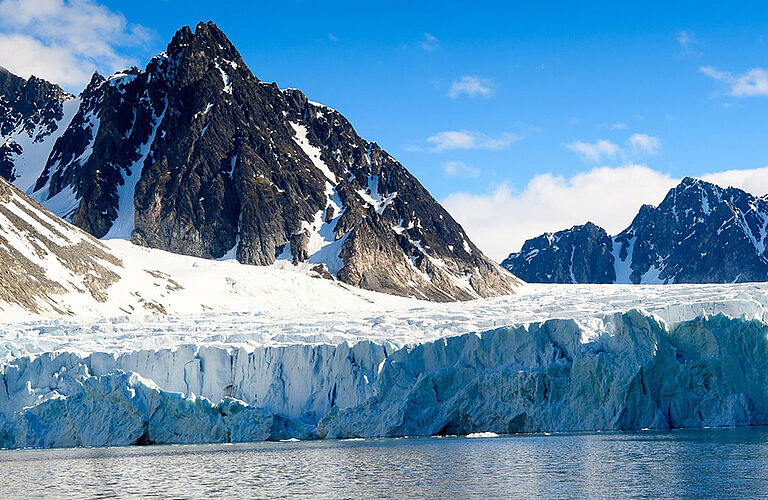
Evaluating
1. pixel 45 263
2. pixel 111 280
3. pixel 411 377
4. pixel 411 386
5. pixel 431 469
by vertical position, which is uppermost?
pixel 45 263

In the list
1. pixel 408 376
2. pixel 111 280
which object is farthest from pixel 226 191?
pixel 408 376

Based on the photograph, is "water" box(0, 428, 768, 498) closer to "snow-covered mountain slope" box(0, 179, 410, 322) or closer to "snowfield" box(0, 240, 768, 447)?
"snowfield" box(0, 240, 768, 447)

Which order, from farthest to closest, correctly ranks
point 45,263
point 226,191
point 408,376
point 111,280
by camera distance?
point 226,191
point 111,280
point 45,263
point 408,376

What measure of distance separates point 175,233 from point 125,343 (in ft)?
400

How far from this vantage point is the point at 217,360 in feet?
150

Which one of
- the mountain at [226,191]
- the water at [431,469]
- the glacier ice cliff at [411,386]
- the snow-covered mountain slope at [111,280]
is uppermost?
the mountain at [226,191]

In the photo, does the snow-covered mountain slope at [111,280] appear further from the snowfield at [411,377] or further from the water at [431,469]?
the water at [431,469]

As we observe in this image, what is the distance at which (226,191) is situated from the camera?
6919 inches

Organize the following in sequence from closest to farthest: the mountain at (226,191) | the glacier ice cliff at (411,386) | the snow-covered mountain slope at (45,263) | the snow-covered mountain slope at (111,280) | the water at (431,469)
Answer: the water at (431,469)
the glacier ice cliff at (411,386)
the snow-covered mountain slope at (45,263)
the snow-covered mountain slope at (111,280)
the mountain at (226,191)

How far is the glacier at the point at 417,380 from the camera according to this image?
128 feet

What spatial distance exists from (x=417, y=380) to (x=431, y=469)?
1159cm

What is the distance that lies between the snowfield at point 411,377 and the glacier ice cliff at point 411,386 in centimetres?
6

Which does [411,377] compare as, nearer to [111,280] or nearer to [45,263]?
[45,263]

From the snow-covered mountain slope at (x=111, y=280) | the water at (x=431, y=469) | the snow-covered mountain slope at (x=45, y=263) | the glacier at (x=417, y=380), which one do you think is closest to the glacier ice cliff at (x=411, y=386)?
the glacier at (x=417, y=380)
